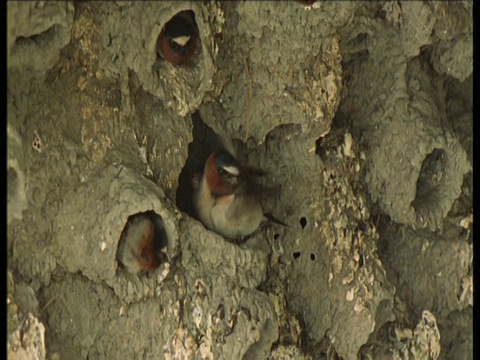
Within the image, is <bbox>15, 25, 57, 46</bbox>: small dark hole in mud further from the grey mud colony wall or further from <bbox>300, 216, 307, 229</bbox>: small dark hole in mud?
<bbox>300, 216, 307, 229</bbox>: small dark hole in mud

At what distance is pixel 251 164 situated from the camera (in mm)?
2785

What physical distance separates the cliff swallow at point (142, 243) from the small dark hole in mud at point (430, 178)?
78cm

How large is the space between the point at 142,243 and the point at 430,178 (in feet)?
2.92

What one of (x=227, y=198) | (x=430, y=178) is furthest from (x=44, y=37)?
(x=430, y=178)

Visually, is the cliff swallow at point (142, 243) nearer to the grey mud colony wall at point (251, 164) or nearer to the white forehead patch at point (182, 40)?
the grey mud colony wall at point (251, 164)

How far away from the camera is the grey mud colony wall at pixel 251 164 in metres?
2.42

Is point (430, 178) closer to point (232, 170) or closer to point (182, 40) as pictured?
point (232, 170)

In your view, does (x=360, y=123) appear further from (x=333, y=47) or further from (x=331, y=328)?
(x=331, y=328)

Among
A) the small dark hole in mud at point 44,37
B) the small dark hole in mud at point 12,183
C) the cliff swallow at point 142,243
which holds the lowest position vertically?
the cliff swallow at point 142,243

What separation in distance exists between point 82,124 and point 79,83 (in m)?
0.09

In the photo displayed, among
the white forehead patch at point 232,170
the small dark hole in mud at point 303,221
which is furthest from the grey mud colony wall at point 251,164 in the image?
the white forehead patch at point 232,170

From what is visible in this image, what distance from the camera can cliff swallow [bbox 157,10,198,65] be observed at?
2.48 metres

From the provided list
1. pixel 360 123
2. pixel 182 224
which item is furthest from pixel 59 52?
pixel 360 123

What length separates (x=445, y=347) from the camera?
3109 millimetres
